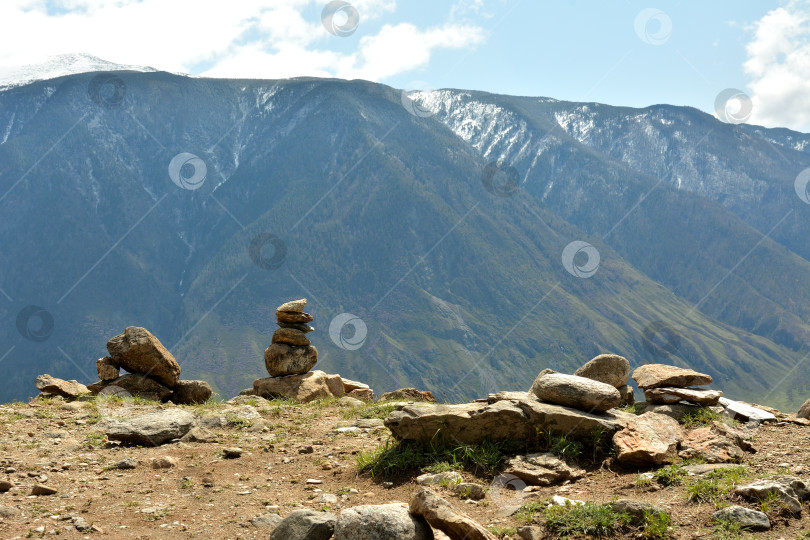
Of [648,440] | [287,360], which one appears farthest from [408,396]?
[648,440]

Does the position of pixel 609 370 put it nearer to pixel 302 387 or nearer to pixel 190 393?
pixel 302 387

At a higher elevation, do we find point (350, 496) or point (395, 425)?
point (395, 425)

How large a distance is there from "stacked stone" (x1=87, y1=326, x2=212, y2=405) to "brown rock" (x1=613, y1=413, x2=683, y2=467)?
675 inches

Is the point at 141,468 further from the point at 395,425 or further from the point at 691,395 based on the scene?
the point at 691,395

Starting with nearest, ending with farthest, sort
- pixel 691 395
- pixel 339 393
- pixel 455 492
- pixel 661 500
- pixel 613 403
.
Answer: pixel 661 500, pixel 455 492, pixel 613 403, pixel 691 395, pixel 339 393

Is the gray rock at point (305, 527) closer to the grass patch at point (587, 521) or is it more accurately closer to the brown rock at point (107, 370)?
the grass patch at point (587, 521)

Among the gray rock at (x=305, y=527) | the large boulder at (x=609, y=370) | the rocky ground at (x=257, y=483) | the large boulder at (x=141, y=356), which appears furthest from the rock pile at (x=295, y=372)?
the gray rock at (x=305, y=527)

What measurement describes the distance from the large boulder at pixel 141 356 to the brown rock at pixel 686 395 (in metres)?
17.4

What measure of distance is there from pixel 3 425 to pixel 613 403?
15.6m

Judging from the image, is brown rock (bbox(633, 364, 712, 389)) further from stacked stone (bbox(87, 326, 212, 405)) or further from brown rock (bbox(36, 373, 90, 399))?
brown rock (bbox(36, 373, 90, 399))


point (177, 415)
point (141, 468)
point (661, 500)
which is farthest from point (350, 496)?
point (177, 415)

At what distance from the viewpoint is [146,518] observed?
11.5 meters

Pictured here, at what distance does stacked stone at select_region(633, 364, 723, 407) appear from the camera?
17.2 meters

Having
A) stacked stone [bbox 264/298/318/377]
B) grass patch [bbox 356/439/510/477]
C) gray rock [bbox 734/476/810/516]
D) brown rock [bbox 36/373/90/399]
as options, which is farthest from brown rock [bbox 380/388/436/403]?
gray rock [bbox 734/476/810/516]
